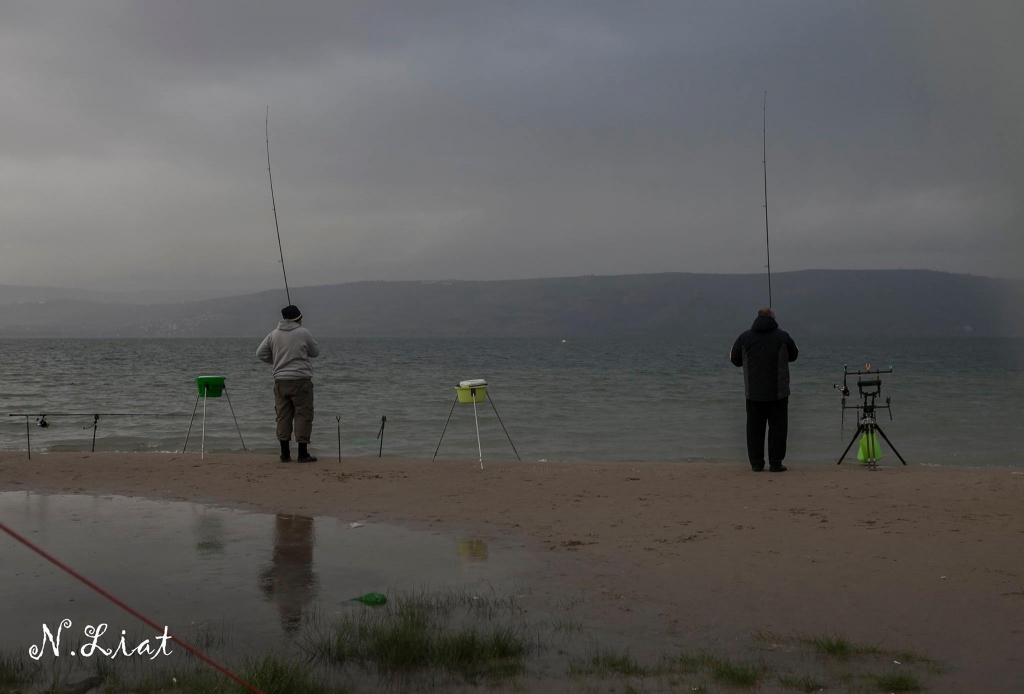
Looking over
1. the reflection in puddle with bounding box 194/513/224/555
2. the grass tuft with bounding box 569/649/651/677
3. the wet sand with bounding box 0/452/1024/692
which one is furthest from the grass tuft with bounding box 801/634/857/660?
the reflection in puddle with bounding box 194/513/224/555

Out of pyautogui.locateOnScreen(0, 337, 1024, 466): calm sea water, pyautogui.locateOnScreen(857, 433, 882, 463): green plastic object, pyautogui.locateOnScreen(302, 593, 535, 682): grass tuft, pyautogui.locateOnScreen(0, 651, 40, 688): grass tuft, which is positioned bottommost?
pyautogui.locateOnScreen(0, 337, 1024, 466): calm sea water

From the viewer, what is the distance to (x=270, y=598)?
4930 millimetres

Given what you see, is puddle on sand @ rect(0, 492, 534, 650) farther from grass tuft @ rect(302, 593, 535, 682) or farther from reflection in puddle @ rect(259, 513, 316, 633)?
grass tuft @ rect(302, 593, 535, 682)

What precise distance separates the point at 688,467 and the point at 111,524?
21.0ft

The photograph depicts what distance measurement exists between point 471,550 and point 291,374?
15.1ft

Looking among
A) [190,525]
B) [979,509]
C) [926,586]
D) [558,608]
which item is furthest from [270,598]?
[979,509]

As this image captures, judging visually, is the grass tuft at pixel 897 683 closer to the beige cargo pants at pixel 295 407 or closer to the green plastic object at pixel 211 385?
the beige cargo pants at pixel 295 407

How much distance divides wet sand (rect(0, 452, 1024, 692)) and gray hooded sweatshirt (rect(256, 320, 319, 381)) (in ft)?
3.37

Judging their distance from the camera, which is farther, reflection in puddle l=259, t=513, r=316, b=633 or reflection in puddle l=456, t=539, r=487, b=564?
reflection in puddle l=456, t=539, r=487, b=564

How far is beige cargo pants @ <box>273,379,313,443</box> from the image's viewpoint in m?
10.1

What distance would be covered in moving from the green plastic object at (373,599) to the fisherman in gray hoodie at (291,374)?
538cm

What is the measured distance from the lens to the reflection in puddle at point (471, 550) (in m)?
5.95

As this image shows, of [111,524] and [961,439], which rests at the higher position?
[111,524]

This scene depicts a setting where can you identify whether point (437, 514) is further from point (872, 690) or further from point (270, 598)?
point (872, 690)
